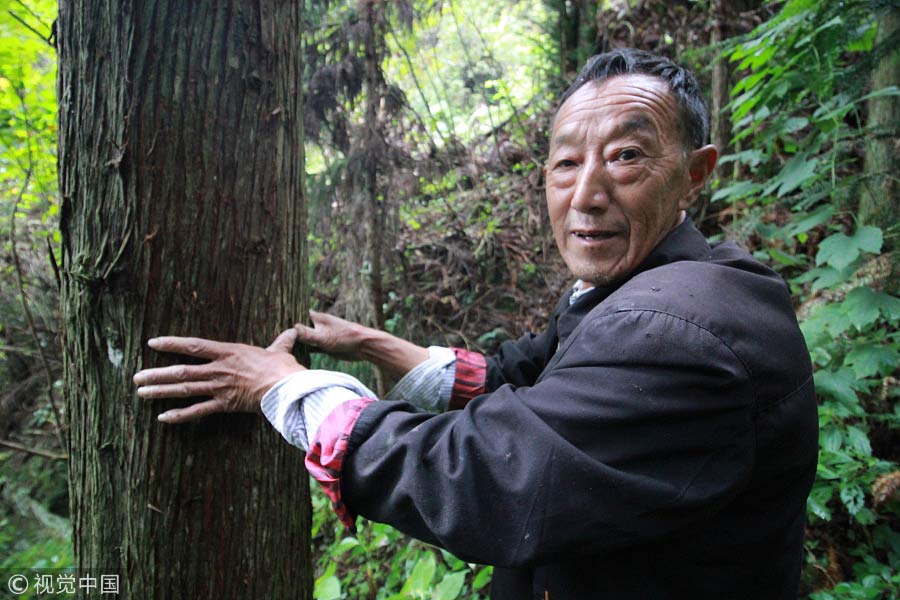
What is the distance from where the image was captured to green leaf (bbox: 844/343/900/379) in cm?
221

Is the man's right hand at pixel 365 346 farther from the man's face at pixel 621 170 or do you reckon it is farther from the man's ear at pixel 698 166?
the man's ear at pixel 698 166

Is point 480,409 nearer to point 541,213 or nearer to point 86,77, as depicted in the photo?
point 86,77

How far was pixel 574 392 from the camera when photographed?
1.05 metres

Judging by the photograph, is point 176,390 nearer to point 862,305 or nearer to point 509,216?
point 862,305

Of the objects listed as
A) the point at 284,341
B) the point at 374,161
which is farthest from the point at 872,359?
the point at 374,161

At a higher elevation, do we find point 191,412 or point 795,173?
point 795,173

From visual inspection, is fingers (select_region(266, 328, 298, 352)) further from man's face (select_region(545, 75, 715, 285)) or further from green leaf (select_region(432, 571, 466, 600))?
green leaf (select_region(432, 571, 466, 600))

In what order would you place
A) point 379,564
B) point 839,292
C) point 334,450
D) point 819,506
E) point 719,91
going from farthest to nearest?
point 719,91, point 379,564, point 839,292, point 819,506, point 334,450

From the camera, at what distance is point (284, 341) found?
1.55m

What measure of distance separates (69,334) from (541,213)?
416 centimetres

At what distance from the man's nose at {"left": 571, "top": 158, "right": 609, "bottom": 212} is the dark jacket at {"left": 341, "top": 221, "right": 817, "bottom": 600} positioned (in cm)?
31

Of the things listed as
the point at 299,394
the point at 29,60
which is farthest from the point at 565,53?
the point at 299,394

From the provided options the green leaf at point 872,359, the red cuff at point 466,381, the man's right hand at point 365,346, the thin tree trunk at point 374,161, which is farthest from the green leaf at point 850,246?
the thin tree trunk at point 374,161

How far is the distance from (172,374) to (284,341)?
1.05ft
